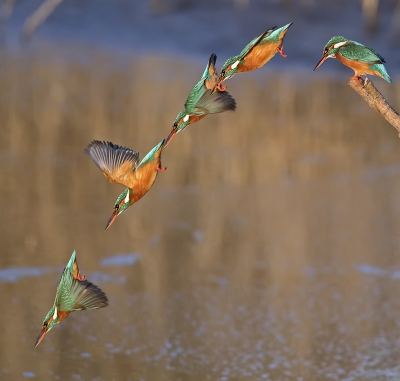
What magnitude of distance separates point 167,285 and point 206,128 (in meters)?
3.75

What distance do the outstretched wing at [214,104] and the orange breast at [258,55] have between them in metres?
0.09

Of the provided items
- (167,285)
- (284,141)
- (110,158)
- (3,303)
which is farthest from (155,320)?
(284,141)

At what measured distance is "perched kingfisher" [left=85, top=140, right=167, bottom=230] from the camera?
176cm

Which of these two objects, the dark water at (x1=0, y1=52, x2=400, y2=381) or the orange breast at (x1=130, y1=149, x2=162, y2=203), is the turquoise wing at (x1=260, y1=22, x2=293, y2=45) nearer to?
the orange breast at (x1=130, y1=149, x2=162, y2=203)

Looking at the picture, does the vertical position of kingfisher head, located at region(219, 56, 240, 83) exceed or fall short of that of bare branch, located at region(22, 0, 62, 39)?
it falls short

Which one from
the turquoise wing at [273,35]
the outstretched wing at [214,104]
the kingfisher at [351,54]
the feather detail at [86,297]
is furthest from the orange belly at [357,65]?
the feather detail at [86,297]

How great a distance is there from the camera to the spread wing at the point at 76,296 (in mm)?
1729

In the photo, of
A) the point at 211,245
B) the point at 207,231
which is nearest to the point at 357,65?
the point at 211,245

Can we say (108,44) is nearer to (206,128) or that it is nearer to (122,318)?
(206,128)

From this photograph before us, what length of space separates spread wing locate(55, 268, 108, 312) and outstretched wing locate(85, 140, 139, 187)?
222 mm

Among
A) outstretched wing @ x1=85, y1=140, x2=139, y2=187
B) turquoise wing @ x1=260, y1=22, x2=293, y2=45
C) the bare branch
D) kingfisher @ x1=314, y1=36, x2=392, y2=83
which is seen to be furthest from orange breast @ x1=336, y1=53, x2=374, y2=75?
the bare branch

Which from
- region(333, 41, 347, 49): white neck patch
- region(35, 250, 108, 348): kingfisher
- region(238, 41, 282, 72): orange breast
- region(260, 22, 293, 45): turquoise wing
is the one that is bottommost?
region(35, 250, 108, 348): kingfisher

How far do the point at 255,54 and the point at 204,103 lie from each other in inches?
6.8

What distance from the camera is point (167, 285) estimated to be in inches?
171
